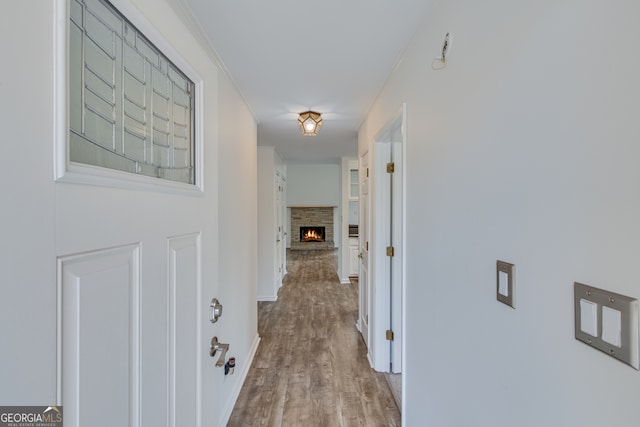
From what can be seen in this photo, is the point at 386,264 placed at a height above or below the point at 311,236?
above

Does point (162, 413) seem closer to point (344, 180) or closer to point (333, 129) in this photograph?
point (333, 129)

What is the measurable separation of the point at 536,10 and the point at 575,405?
0.90 m

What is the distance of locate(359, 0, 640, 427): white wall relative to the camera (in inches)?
21.5

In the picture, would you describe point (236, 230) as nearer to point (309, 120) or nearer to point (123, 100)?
point (309, 120)

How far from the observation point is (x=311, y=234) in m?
10.4

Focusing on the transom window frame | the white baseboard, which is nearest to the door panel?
the transom window frame

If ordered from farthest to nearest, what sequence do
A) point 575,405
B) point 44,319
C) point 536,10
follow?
point 536,10 → point 575,405 → point 44,319

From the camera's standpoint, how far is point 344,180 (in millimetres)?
5637

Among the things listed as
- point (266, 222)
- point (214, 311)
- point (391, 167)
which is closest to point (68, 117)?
point (214, 311)

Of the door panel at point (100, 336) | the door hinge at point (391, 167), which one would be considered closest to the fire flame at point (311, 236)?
the door hinge at point (391, 167)

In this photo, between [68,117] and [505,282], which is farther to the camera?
[505,282]

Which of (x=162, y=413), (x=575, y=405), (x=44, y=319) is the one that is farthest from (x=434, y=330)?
(x=44, y=319)

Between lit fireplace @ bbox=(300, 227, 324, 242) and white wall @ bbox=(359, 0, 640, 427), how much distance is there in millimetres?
9006

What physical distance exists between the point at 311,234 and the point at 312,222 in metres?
0.42
